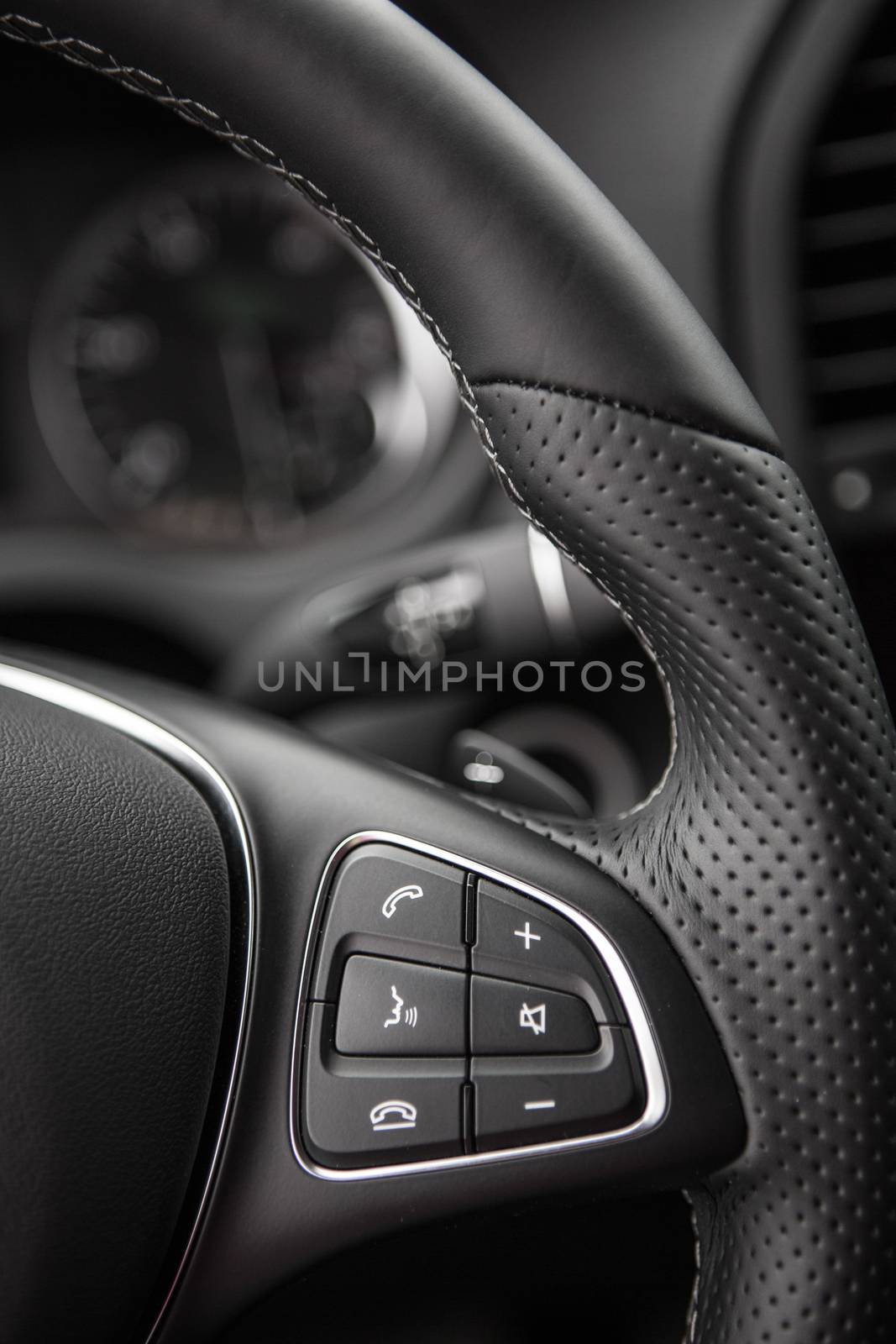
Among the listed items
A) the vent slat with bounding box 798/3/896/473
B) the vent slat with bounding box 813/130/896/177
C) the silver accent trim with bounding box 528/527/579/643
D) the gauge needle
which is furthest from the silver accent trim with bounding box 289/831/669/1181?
the gauge needle

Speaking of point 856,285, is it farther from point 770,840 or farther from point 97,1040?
point 97,1040

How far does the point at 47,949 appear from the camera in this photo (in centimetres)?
54

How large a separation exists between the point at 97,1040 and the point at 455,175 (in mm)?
400

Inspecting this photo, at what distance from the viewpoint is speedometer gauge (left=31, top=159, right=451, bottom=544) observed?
1.75 meters

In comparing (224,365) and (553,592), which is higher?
(224,365)

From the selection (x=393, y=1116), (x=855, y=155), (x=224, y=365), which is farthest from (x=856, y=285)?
(x=393, y=1116)

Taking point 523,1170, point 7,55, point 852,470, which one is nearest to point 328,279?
point 7,55

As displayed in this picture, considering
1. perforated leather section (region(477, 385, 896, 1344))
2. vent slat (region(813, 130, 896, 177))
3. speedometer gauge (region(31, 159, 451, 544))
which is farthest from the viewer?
speedometer gauge (region(31, 159, 451, 544))

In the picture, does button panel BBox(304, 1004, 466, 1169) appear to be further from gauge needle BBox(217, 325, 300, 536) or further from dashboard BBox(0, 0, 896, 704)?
gauge needle BBox(217, 325, 300, 536)

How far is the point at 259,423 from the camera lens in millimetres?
1828

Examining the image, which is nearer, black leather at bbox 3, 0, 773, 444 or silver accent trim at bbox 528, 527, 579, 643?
black leather at bbox 3, 0, 773, 444

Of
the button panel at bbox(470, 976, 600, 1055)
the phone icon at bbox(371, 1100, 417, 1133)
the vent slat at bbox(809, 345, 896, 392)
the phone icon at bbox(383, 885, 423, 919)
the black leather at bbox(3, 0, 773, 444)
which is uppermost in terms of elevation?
the vent slat at bbox(809, 345, 896, 392)

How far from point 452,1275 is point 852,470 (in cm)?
105

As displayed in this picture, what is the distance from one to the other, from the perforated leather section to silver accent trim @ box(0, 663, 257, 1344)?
0.63 feet
